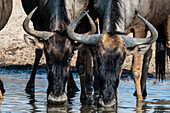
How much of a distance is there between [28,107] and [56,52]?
116 cm

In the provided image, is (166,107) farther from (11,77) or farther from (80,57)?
(11,77)

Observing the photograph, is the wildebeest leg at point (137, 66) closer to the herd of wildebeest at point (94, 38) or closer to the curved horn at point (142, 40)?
the herd of wildebeest at point (94, 38)

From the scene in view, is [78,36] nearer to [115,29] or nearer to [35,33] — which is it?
[115,29]

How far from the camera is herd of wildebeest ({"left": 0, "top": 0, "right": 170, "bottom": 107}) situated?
32.6ft

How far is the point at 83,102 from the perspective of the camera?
11117 millimetres

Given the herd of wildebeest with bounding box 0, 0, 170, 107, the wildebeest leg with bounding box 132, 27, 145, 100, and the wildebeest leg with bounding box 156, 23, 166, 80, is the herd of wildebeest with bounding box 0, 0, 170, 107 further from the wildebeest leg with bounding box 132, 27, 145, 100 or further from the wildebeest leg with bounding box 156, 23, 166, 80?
the wildebeest leg with bounding box 156, 23, 166, 80

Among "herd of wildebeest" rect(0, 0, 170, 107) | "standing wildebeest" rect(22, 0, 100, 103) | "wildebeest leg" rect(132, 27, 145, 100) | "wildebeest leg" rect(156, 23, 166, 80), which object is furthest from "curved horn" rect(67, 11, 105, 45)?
"wildebeest leg" rect(156, 23, 166, 80)

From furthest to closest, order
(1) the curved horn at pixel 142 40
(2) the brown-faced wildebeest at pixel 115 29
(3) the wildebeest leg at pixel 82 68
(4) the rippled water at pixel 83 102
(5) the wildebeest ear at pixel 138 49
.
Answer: (3) the wildebeest leg at pixel 82 68 → (5) the wildebeest ear at pixel 138 49 → (1) the curved horn at pixel 142 40 → (4) the rippled water at pixel 83 102 → (2) the brown-faced wildebeest at pixel 115 29

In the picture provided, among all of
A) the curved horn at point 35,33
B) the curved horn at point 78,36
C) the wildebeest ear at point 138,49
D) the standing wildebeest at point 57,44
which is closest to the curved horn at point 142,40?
the wildebeest ear at point 138,49

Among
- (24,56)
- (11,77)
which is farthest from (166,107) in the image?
(24,56)

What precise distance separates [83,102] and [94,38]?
4.95ft

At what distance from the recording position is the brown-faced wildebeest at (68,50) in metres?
9.88

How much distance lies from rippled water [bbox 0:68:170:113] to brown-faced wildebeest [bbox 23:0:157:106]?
1.11 ft

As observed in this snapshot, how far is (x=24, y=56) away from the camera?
62.1 ft
